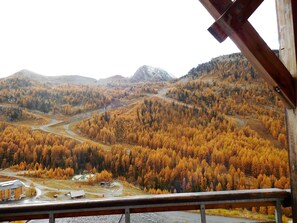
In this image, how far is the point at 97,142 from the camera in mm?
4184

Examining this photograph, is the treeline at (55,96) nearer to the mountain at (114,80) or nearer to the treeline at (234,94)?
the mountain at (114,80)

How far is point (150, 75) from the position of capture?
15.0 ft

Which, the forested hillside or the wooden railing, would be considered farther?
the forested hillside

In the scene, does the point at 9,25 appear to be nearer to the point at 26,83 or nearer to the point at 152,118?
the point at 26,83

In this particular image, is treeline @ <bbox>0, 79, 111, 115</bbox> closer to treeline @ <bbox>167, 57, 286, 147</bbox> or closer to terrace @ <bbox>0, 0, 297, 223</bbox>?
treeline @ <bbox>167, 57, 286, 147</bbox>

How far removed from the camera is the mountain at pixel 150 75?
4.52m

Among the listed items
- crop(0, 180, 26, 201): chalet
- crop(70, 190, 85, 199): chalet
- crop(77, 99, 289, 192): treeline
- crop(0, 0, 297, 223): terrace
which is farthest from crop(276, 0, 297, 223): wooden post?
crop(0, 180, 26, 201): chalet

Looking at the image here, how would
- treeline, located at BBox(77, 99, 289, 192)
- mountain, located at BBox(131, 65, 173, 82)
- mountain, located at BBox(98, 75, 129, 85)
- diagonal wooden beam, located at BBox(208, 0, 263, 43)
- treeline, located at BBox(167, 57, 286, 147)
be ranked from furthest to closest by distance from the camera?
mountain, located at BBox(98, 75, 129, 85)
mountain, located at BBox(131, 65, 173, 82)
treeline, located at BBox(167, 57, 286, 147)
treeline, located at BBox(77, 99, 289, 192)
diagonal wooden beam, located at BBox(208, 0, 263, 43)

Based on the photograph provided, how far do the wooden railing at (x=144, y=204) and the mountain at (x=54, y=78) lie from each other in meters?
3.38

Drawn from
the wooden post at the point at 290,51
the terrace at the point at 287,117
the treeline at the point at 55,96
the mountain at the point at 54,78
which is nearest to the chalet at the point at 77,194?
the treeline at the point at 55,96

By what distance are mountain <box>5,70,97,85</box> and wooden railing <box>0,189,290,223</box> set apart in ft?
11.1

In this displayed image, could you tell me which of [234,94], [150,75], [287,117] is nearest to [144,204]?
[287,117]

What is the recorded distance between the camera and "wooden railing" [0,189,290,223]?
143 cm

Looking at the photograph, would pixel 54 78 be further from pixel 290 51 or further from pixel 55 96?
pixel 290 51
